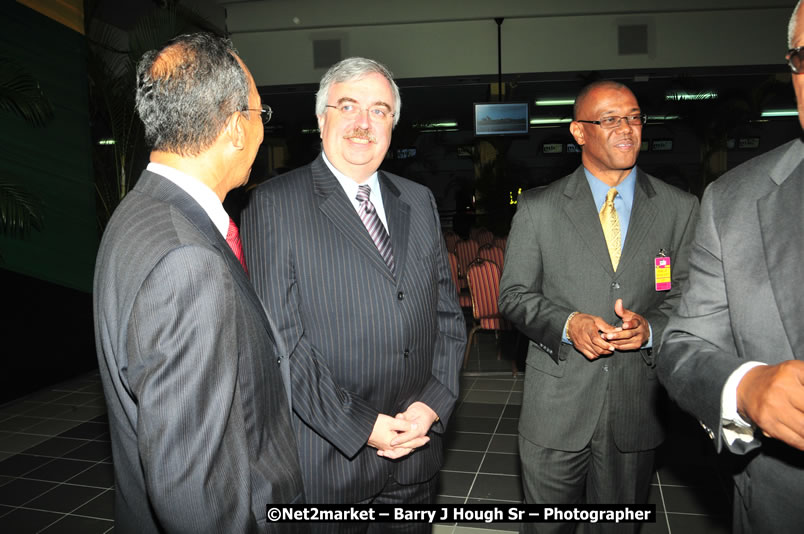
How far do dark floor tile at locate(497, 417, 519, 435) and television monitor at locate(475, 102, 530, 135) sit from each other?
6806 millimetres

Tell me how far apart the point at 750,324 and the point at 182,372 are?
108cm

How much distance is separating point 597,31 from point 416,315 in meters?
9.72

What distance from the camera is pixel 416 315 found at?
1801 millimetres

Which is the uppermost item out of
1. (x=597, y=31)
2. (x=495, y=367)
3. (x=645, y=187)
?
(x=597, y=31)

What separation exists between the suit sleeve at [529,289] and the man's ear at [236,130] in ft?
3.95

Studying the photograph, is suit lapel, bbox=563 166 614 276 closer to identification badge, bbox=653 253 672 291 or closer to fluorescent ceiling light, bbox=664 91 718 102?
identification badge, bbox=653 253 672 291

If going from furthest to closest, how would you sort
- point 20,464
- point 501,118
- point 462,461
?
1. point 501,118
2. point 20,464
3. point 462,461

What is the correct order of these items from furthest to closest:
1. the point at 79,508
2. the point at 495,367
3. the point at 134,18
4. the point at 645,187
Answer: the point at 134,18
the point at 495,367
the point at 79,508
the point at 645,187

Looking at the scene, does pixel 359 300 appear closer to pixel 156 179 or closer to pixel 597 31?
pixel 156 179

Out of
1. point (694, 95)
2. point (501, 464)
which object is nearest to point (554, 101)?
point (694, 95)

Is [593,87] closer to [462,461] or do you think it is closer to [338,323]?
[338,323]

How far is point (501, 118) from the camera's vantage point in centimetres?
1045

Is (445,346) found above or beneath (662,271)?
beneath

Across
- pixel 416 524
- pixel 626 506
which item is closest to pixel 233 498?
pixel 416 524
